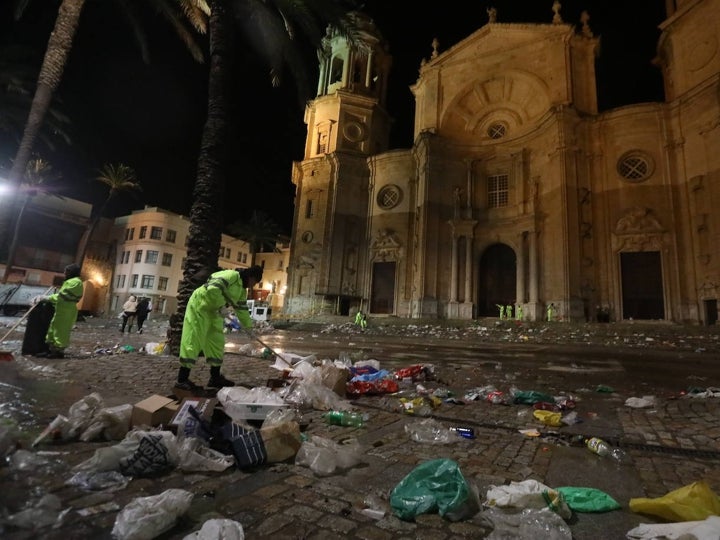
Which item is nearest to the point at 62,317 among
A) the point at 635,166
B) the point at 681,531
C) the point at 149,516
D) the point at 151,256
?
the point at 149,516

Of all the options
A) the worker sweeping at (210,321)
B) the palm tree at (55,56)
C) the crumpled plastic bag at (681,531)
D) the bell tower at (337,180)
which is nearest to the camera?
the crumpled plastic bag at (681,531)

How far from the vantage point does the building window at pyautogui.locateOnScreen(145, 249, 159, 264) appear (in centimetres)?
4372

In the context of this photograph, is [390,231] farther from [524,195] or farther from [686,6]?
[686,6]

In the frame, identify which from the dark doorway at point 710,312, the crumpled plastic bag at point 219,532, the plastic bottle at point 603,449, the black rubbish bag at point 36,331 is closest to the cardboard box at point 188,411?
the crumpled plastic bag at point 219,532

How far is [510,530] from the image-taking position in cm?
194

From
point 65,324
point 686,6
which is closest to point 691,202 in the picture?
point 686,6

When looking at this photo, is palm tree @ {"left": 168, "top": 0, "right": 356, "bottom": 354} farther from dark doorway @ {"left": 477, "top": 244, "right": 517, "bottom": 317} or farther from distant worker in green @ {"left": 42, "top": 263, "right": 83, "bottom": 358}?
dark doorway @ {"left": 477, "top": 244, "right": 517, "bottom": 317}

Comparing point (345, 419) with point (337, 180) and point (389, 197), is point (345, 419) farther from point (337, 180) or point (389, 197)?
point (337, 180)

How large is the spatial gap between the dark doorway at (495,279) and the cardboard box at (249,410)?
24.9 metres

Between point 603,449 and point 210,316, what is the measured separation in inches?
175

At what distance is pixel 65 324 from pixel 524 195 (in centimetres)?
2591

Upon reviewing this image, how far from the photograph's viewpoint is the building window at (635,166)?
74.6 feet

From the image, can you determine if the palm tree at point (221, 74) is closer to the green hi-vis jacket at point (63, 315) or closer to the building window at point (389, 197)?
the green hi-vis jacket at point (63, 315)

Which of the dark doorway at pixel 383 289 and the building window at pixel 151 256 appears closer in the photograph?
the dark doorway at pixel 383 289
